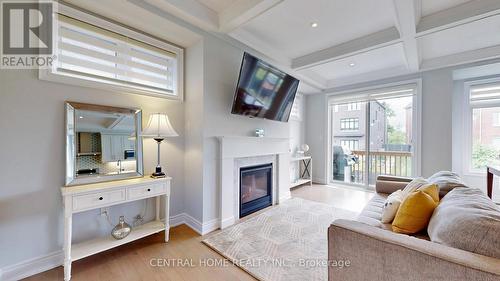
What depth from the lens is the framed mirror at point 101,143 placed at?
1.89 metres

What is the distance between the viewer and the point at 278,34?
280cm

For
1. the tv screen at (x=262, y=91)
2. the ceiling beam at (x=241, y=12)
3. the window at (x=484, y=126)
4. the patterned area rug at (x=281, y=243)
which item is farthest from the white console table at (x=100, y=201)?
the window at (x=484, y=126)

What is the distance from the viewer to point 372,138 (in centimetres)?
443

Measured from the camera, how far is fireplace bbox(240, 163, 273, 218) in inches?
116

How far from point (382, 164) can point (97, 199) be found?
5.08m

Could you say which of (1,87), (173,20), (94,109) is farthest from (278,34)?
(1,87)

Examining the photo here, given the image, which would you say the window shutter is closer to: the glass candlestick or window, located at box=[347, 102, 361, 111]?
the glass candlestick

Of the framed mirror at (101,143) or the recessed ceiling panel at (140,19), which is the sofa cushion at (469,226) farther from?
the recessed ceiling panel at (140,19)

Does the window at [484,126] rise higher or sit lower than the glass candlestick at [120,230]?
higher

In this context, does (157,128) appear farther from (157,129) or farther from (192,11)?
A: (192,11)

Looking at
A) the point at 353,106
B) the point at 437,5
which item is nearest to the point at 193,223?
the point at 437,5

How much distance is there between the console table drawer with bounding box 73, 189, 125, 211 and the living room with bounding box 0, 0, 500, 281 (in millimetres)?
14

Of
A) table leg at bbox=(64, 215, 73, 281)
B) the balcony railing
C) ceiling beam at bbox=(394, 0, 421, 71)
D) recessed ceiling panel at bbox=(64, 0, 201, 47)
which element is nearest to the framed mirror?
table leg at bbox=(64, 215, 73, 281)

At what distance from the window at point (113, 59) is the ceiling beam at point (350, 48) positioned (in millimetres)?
2098
